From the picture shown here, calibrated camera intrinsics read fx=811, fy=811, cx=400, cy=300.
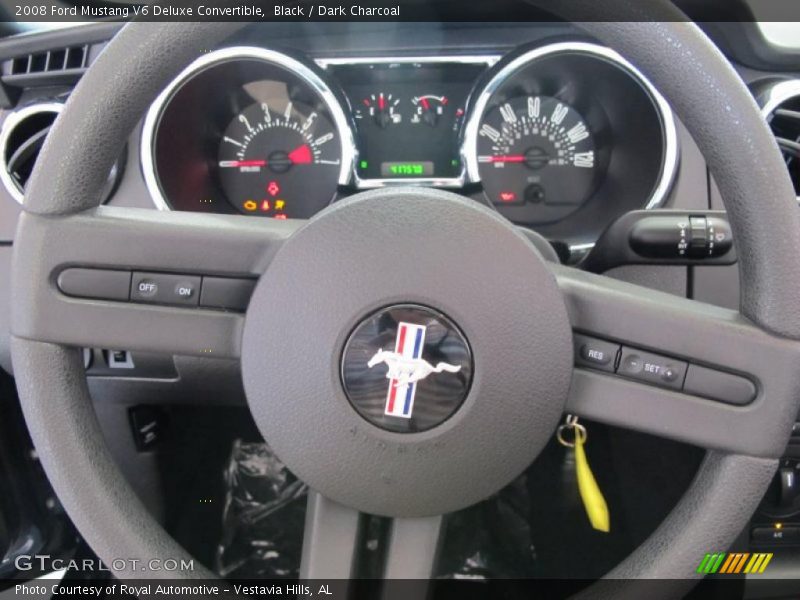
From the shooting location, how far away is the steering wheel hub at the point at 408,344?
0.74 metres

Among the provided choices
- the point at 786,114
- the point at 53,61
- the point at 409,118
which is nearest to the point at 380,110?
the point at 409,118

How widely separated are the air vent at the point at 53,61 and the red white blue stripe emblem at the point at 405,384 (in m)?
0.93

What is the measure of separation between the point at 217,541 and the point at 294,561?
0.51 ft

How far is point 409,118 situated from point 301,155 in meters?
0.21

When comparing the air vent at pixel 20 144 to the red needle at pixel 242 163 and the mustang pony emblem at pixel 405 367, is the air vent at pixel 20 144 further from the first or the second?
the mustang pony emblem at pixel 405 367

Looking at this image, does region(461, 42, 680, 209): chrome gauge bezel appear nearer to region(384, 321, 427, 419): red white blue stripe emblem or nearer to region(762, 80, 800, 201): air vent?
region(762, 80, 800, 201): air vent

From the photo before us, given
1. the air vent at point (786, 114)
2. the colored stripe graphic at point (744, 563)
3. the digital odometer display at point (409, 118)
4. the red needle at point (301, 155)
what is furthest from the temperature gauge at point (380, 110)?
the colored stripe graphic at point (744, 563)

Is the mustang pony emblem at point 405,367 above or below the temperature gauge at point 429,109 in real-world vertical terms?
below

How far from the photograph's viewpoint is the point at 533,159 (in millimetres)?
1492

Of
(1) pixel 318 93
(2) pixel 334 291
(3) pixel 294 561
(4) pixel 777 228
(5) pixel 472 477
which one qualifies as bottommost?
(3) pixel 294 561

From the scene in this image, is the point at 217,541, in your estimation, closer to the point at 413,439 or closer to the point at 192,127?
the point at 192,127

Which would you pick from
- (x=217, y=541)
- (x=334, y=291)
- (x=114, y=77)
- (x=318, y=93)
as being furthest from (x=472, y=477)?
(x=217, y=541)

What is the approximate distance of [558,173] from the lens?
4.91ft

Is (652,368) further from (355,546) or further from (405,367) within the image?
(355,546)
